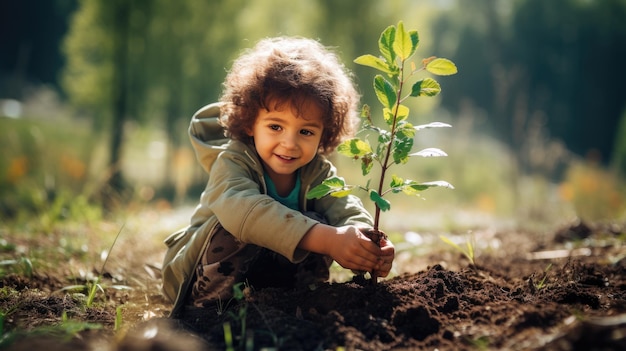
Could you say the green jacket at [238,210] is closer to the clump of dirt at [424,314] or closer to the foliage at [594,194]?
the clump of dirt at [424,314]

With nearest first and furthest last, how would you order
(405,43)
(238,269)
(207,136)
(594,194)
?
(405,43), (238,269), (207,136), (594,194)

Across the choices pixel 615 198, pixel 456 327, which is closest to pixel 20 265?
pixel 456 327

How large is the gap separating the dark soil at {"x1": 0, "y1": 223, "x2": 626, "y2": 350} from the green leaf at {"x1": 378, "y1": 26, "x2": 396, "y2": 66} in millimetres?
806

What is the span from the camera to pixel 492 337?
1.46m

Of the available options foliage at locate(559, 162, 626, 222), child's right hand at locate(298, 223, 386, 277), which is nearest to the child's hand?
child's right hand at locate(298, 223, 386, 277)

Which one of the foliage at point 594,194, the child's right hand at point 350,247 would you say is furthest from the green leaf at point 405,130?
the foliage at point 594,194

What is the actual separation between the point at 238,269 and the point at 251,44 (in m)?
12.0

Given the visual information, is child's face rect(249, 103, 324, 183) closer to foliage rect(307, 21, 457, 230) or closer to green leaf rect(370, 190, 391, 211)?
foliage rect(307, 21, 457, 230)

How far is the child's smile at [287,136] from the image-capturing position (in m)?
2.19

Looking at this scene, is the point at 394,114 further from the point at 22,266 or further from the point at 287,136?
the point at 22,266

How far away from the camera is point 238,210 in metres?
1.97

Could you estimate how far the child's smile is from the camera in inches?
86.3

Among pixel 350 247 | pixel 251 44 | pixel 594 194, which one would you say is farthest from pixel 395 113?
pixel 251 44

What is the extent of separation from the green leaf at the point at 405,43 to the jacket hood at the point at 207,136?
1.07 meters
